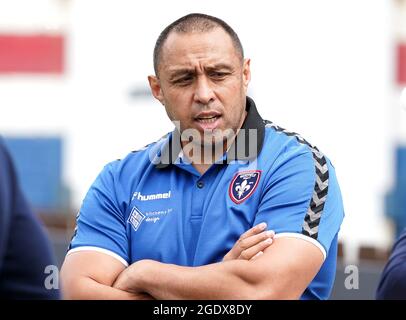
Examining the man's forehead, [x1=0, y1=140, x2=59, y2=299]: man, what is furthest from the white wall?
[x1=0, y1=140, x2=59, y2=299]: man

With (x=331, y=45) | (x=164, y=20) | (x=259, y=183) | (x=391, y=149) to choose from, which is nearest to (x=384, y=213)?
(x=391, y=149)

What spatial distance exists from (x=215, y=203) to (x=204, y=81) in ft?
1.31

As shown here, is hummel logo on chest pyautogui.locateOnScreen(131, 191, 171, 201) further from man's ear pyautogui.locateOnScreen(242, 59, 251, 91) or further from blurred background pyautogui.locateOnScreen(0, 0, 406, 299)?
blurred background pyautogui.locateOnScreen(0, 0, 406, 299)

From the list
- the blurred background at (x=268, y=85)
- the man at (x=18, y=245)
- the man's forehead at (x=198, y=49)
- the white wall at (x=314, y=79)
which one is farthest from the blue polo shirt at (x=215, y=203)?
the white wall at (x=314, y=79)

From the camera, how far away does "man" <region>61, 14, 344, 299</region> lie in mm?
3072

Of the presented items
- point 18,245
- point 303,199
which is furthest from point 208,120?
point 18,245

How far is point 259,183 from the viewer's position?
3.28 metres

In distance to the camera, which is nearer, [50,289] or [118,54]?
[50,289]

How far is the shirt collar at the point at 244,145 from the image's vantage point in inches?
134

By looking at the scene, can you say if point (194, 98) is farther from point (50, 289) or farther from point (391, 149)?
point (391, 149)

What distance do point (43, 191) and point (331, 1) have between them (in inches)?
123

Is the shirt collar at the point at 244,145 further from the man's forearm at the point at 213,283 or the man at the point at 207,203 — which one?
the man's forearm at the point at 213,283

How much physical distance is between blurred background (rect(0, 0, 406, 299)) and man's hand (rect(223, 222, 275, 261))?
5504 mm

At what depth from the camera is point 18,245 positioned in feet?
6.97
